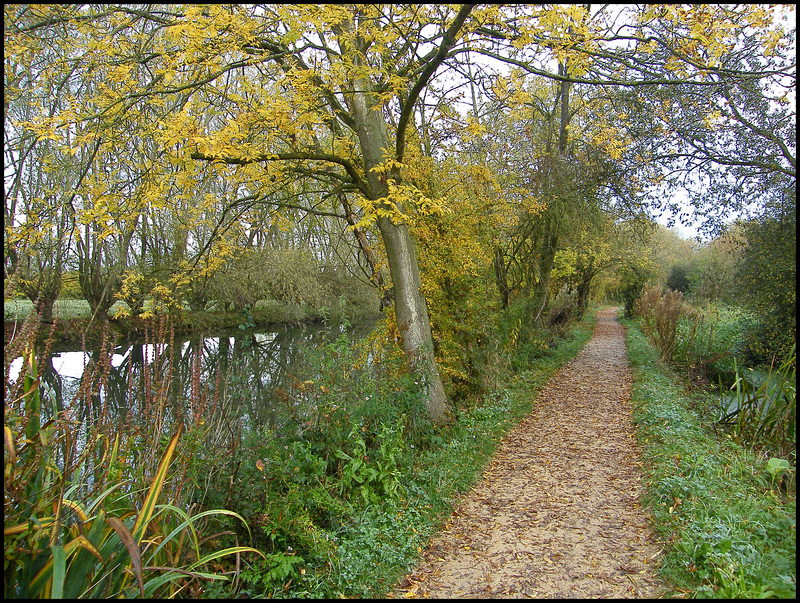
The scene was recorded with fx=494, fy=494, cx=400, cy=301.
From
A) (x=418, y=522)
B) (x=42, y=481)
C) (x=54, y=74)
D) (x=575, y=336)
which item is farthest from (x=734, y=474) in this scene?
(x=575, y=336)

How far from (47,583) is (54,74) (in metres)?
6.04

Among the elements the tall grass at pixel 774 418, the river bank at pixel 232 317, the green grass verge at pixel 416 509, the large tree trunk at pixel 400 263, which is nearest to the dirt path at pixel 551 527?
the green grass verge at pixel 416 509

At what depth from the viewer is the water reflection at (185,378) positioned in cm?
334

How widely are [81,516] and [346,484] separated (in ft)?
7.27

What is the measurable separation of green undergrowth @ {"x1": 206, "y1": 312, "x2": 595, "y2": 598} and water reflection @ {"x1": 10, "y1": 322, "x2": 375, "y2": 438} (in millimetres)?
463

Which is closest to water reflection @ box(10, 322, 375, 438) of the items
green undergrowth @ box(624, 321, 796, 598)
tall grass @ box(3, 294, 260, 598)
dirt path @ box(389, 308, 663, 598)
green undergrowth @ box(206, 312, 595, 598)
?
tall grass @ box(3, 294, 260, 598)

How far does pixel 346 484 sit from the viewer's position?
4363 mm

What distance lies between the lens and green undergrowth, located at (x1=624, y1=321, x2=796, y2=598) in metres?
2.92

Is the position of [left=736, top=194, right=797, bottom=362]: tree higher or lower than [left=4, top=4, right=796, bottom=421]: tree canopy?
lower

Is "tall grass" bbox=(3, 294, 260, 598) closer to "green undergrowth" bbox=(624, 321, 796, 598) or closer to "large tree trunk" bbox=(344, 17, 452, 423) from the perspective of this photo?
"green undergrowth" bbox=(624, 321, 796, 598)

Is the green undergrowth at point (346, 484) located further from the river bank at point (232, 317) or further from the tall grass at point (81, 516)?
the river bank at point (232, 317)

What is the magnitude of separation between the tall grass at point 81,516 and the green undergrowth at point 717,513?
9.67ft

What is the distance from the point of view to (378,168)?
6129 mm

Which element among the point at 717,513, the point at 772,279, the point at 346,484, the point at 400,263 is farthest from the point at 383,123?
the point at 772,279
